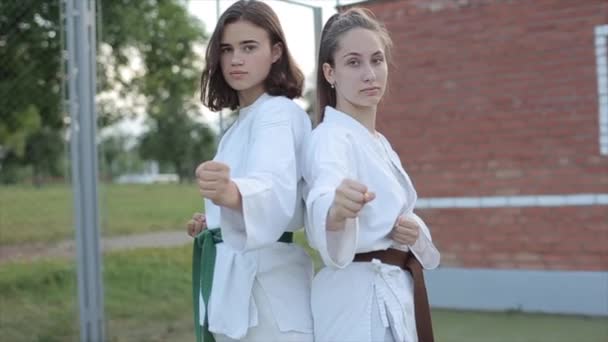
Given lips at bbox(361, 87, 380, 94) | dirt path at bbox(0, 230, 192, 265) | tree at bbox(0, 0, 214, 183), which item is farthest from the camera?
dirt path at bbox(0, 230, 192, 265)

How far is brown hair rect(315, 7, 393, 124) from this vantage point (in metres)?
1.72

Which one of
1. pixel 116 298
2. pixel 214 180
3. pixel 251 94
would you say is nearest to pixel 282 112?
pixel 251 94

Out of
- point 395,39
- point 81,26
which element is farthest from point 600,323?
point 81,26

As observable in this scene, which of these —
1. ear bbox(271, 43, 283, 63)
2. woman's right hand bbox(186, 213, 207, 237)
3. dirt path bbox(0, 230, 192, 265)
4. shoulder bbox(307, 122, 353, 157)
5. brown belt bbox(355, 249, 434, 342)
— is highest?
ear bbox(271, 43, 283, 63)

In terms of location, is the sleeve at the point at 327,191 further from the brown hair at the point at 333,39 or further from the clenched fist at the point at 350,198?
the brown hair at the point at 333,39

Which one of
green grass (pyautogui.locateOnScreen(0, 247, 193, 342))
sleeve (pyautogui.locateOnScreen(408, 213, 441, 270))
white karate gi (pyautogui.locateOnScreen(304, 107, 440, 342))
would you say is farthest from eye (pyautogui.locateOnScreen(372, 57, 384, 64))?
green grass (pyautogui.locateOnScreen(0, 247, 193, 342))

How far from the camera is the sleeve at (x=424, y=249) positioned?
67.4 inches

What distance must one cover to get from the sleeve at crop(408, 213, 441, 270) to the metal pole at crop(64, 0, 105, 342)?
3.09 meters

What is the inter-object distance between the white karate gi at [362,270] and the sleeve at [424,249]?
0.07 metres

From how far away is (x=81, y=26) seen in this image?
4.34 meters

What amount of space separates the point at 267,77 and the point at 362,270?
57 cm

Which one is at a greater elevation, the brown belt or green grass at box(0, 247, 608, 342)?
the brown belt

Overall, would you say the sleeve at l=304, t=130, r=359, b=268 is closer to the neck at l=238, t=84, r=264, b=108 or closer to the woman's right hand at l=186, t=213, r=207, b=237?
the neck at l=238, t=84, r=264, b=108

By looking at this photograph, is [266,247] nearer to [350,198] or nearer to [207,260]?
[207,260]
